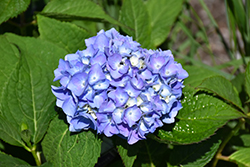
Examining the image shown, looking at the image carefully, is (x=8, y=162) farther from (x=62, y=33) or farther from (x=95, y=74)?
(x=62, y=33)

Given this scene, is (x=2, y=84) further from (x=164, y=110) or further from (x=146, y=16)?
(x=146, y=16)

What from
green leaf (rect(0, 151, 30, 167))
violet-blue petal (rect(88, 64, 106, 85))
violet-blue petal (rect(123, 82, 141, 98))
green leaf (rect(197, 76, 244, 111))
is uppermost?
violet-blue petal (rect(88, 64, 106, 85))

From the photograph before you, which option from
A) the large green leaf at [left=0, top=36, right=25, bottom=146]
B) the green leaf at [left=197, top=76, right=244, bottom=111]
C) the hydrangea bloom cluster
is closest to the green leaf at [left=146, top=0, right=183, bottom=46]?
the green leaf at [left=197, top=76, right=244, bottom=111]

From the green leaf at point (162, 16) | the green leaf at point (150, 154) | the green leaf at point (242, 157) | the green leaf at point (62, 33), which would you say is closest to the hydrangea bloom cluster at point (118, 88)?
the green leaf at point (62, 33)

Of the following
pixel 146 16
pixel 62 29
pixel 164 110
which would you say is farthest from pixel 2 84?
pixel 146 16

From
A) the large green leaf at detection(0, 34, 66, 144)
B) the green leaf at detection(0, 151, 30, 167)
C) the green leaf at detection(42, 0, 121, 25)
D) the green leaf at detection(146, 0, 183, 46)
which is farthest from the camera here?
the green leaf at detection(146, 0, 183, 46)

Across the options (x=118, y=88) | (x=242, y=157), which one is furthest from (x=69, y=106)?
(x=242, y=157)

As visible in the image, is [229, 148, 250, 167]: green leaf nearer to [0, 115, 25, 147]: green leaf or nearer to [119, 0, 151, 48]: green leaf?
[119, 0, 151, 48]: green leaf
